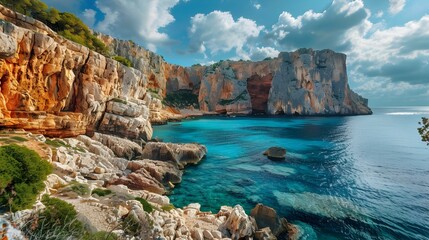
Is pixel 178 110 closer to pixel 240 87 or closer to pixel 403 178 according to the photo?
pixel 240 87

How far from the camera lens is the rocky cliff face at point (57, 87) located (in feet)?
75.9

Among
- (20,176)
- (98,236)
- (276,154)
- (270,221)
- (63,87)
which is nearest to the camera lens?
(98,236)

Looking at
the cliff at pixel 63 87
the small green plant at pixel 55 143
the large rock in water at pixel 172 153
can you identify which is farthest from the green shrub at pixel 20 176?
the large rock in water at pixel 172 153

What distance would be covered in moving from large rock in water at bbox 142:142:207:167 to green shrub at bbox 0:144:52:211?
1955cm

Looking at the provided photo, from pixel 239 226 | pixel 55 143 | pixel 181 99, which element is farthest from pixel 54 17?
pixel 181 99

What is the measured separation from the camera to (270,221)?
15078mm

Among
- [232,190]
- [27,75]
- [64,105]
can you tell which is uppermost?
[27,75]

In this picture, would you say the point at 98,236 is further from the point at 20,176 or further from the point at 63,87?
the point at 63,87

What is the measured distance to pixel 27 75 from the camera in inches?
992

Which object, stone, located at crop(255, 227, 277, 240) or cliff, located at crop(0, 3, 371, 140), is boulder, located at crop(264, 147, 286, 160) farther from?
cliff, located at crop(0, 3, 371, 140)

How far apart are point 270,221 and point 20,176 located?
14.5 m

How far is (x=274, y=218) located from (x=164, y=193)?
1091 centimetres

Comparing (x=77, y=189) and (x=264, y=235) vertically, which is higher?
(x=77, y=189)

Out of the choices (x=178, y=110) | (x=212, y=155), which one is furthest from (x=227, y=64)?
(x=212, y=155)
